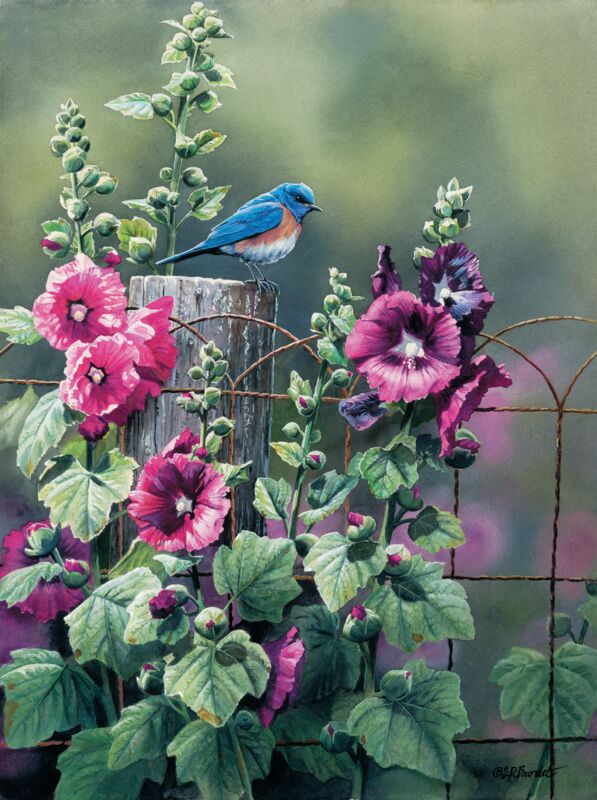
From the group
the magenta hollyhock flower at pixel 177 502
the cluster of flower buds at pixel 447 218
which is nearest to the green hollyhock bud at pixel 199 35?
the cluster of flower buds at pixel 447 218

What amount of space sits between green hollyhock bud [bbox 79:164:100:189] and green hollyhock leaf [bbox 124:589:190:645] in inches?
24.5

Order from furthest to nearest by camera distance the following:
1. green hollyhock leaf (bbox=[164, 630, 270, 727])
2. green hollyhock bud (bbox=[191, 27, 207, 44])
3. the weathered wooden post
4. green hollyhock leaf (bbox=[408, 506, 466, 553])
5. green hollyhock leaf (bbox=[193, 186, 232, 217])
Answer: green hollyhock leaf (bbox=[193, 186, 232, 217]) → green hollyhock bud (bbox=[191, 27, 207, 44]) → the weathered wooden post → green hollyhock leaf (bbox=[408, 506, 466, 553]) → green hollyhock leaf (bbox=[164, 630, 270, 727])

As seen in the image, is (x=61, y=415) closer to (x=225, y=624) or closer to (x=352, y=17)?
(x=225, y=624)

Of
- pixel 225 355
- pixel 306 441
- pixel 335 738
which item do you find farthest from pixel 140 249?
pixel 335 738

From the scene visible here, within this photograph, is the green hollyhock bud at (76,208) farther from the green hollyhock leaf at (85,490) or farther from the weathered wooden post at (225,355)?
the green hollyhock leaf at (85,490)

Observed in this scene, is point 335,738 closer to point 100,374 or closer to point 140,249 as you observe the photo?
point 100,374

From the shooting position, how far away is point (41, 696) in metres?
1.56

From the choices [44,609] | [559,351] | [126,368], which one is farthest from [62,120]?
[559,351]

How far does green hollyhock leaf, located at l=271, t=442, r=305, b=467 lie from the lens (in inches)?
58.5

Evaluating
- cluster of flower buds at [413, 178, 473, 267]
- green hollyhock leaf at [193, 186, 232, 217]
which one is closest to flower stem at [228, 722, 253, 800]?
cluster of flower buds at [413, 178, 473, 267]

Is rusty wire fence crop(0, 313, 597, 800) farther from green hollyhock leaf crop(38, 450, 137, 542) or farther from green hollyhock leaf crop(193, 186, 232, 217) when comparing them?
green hollyhock leaf crop(193, 186, 232, 217)

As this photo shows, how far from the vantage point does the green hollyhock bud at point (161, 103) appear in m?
1.88

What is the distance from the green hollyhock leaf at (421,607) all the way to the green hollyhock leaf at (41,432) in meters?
0.49

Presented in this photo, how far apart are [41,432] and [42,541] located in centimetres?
15
